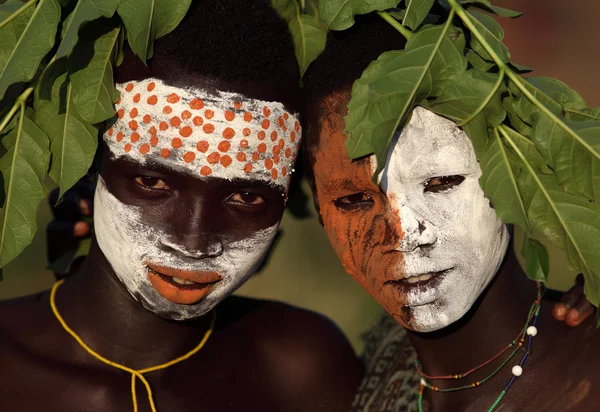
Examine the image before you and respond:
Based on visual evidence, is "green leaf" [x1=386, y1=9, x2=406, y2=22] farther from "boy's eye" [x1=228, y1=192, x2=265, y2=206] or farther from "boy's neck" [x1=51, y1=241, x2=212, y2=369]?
"boy's neck" [x1=51, y1=241, x2=212, y2=369]

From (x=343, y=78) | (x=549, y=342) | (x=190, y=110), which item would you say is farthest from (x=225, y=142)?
(x=549, y=342)

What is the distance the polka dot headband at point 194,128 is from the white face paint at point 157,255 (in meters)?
0.24

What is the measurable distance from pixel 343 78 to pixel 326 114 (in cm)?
14

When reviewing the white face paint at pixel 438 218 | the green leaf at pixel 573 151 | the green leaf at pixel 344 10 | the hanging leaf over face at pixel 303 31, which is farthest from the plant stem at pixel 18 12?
the green leaf at pixel 573 151

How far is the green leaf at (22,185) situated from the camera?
3.48 metres

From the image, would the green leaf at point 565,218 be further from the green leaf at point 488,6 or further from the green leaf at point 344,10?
the green leaf at point 344,10

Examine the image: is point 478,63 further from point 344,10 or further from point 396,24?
point 344,10

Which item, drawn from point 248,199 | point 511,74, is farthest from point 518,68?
point 248,199

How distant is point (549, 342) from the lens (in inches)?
143

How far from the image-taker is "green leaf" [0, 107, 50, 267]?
11.4 feet

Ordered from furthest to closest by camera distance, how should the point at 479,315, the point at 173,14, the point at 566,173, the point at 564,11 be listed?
the point at 564,11, the point at 479,315, the point at 173,14, the point at 566,173

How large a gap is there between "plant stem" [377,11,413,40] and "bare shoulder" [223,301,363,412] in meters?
1.49

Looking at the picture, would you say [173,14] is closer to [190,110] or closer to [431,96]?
[190,110]

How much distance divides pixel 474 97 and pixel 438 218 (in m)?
0.44
